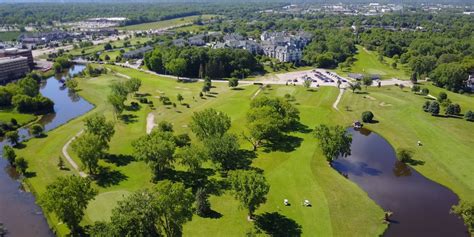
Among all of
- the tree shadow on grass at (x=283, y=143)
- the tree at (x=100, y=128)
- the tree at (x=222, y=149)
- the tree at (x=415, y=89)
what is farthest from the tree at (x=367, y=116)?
the tree at (x=100, y=128)

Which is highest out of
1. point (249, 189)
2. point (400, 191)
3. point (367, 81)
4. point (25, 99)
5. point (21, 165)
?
point (249, 189)

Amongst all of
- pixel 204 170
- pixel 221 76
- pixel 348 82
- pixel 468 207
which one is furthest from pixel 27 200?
pixel 348 82

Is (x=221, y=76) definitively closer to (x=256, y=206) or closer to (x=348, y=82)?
(x=348, y=82)

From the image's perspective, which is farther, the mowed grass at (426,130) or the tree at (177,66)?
the tree at (177,66)

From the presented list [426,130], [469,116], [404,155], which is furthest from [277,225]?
[469,116]

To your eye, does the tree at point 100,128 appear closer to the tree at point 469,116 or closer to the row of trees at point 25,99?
the row of trees at point 25,99

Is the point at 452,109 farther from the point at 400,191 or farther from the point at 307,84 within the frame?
the point at 400,191

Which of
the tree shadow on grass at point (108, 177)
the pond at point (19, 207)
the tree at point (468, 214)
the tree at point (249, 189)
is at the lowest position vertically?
the pond at point (19, 207)

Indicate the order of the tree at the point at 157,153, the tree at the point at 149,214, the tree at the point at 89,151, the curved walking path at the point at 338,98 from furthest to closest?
the curved walking path at the point at 338,98, the tree at the point at 89,151, the tree at the point at 157,153, the tree at the point at 149,214

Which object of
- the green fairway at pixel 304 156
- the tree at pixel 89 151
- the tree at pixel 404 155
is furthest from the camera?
the tree at pixel 404 155
